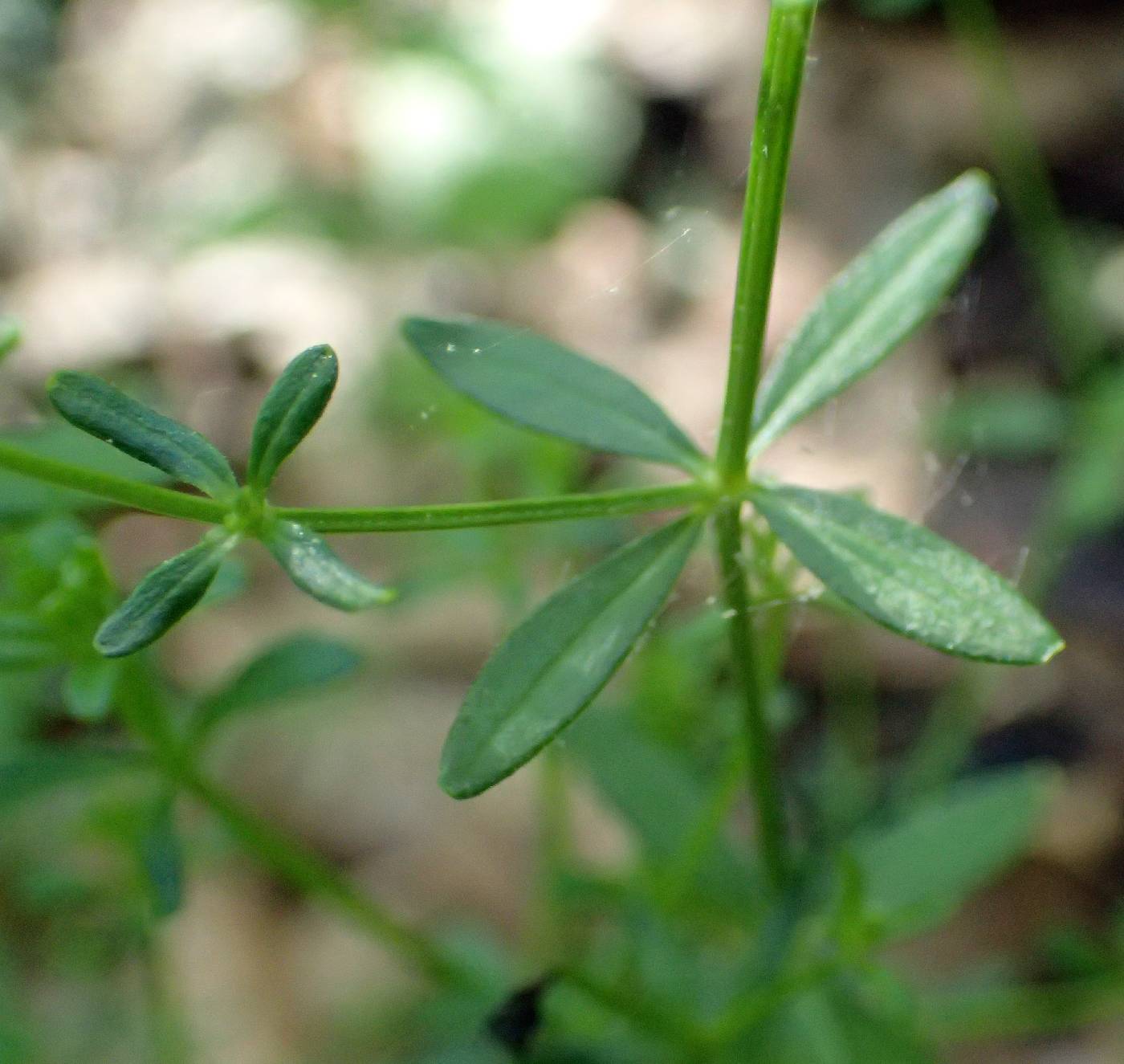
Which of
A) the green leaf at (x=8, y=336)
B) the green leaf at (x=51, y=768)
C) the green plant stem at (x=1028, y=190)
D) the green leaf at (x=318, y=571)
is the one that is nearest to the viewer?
the green leaf at (x=318, y=571)

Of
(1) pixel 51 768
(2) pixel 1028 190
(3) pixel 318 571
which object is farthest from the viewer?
(2) pixel 1028 190

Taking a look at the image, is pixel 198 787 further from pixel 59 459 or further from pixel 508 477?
pixel 508 477

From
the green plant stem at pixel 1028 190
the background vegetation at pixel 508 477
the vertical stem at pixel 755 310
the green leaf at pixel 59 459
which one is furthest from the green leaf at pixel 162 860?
the green plant stem at pixel 1028 190

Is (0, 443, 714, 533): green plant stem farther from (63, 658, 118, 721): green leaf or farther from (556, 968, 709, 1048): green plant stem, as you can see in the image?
(556, 968, 709, 1048): green plant stem

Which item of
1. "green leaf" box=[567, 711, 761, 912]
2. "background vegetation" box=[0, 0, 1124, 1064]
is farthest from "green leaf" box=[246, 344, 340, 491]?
"green leaf" box=[567, 711, 761, 912]

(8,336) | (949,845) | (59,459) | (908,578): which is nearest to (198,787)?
(59,459)

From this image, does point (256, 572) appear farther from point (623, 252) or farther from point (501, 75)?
point (501, 75)

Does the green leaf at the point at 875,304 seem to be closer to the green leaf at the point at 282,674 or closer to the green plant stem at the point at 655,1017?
the green leaf at the point at 282,674
